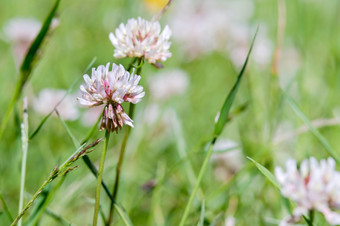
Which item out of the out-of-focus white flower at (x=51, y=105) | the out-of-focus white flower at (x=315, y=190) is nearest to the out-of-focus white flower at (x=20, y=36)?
the out-of-focus white flower at (x=51, y=105)

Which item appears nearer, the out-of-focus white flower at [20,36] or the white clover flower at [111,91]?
the white clover flower at [111,91]

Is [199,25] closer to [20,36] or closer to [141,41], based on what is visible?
[20,36]

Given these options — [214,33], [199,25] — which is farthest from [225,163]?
[199,25]

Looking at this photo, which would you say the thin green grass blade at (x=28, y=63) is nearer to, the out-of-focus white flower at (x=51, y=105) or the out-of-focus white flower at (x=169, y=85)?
the out-of-focus white flower at (x=51, y=105)

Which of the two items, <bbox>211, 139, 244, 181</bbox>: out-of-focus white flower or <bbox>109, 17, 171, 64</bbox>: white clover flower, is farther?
<bbox>211, 139, 244, 181</bbox>: out-of-focus white flower

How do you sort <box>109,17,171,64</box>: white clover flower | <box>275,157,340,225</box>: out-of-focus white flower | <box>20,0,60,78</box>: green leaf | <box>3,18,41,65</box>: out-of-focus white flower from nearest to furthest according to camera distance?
<box>275,157,340,225</box>: out-of-focus white flower, <box>109,17,171,64</box>: white clover flower, <box>20,0,60,78</box>: green leaf, <box>3,18,41,65</box>: out-of-focus white flower

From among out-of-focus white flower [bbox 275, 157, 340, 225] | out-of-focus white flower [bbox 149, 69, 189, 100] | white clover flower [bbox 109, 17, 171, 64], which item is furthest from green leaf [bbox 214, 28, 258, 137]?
out-of-focus white flower [bbox 149, 69, 189, 100]

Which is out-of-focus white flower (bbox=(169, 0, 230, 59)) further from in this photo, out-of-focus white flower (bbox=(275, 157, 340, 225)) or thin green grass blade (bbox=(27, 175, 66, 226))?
out-of-focus white flower (bbox=(275, 157, 340, 225))
